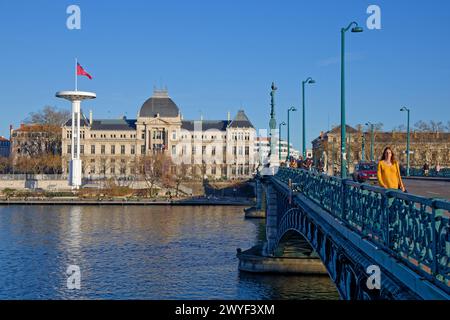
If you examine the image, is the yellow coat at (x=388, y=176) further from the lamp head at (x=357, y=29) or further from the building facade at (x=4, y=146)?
the building facade at (x=4, y=146)

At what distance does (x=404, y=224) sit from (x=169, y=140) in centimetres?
13248

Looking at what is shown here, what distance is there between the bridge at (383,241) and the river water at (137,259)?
15.3 m

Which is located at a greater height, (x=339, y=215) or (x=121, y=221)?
(x=339, y=215)

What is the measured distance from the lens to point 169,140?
139875mm

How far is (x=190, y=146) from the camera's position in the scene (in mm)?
140625

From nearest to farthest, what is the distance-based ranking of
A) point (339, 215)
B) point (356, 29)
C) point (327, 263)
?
point (339, 215) < point (327, 263) < point (356, 29)

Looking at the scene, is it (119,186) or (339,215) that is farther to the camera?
(119,186)

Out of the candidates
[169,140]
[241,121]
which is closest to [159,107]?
[169,140]

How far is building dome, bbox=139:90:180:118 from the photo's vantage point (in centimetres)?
14225

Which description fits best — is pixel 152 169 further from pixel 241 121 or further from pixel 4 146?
pixel 4 146

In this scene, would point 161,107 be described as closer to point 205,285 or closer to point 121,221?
point 121,221

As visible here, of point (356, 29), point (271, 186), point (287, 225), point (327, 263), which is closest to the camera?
point (327, 263)
